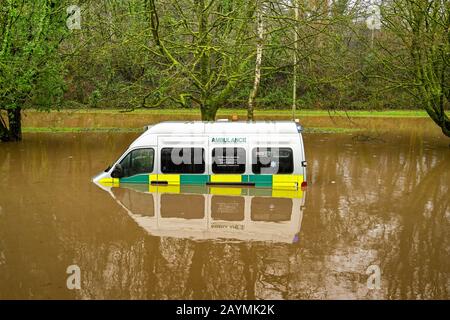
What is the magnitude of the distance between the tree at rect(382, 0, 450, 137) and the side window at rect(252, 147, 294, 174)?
9.68m

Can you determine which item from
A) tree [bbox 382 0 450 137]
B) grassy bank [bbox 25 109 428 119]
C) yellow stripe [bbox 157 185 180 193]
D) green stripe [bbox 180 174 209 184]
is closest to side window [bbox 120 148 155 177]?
yellow stripe [bbox 157 185 180 193]

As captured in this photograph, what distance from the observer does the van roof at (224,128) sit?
1357 cm

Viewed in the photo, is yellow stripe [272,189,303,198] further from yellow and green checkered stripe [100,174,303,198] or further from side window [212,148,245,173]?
side window [212,148,245,173]

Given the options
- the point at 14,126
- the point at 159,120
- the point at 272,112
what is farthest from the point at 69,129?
the point at 272,112

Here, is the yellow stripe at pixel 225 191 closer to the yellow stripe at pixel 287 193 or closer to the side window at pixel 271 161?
the side window at pixel 271 161

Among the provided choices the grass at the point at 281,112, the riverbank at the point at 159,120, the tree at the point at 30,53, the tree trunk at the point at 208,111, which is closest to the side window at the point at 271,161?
the tree trunk at the point at 208,111

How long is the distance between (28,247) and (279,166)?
22.2 feet

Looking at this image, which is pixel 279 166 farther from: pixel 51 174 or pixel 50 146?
pixel 50 146

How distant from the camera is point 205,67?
64.5ft

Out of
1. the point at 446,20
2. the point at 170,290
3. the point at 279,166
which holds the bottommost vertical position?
the point at 170,290

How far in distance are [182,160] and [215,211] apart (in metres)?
2.37

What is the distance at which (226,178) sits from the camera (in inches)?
530

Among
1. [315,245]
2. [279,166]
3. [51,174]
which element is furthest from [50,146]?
[315,245]

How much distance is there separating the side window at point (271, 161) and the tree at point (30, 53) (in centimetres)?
1094
